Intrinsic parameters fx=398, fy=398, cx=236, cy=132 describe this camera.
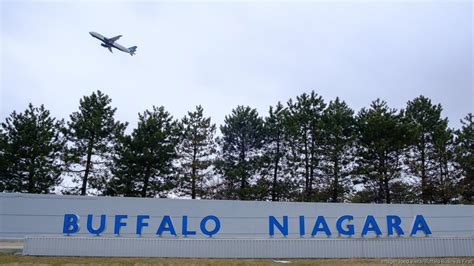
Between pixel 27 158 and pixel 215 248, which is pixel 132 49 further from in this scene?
pixel 215 248

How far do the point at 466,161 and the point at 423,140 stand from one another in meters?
3.87

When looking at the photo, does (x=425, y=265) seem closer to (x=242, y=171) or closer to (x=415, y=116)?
(x=242, y=171)

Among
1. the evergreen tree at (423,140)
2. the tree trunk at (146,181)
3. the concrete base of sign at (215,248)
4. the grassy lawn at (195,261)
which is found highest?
the evergreen tree at (423,140)

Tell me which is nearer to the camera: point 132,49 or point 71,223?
point 71,223

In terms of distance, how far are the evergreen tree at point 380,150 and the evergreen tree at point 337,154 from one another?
0.97 m

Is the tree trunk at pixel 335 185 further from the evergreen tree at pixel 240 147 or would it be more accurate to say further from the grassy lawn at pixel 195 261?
the grassy lawn at pixel 195 261

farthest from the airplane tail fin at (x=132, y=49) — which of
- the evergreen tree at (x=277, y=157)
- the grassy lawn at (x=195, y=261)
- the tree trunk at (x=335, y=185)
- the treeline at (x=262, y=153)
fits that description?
the tree trunk at (x=335, y=185)

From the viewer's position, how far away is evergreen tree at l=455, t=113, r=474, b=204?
34938 millimetres

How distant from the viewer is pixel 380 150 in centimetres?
3456

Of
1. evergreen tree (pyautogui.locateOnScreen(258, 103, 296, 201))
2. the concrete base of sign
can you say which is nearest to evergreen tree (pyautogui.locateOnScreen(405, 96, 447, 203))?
evergreen tree (pyautogui.locateOnScreen(258, 103, 296, 201))

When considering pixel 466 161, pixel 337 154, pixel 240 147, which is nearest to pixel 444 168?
pixel 466 161

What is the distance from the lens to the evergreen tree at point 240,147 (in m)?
36.2

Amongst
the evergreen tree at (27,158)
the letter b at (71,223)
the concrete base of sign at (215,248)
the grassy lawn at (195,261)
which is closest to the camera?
the grassy lawn at (195,261)

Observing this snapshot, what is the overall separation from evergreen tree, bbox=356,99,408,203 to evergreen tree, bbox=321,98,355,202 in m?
0.97
